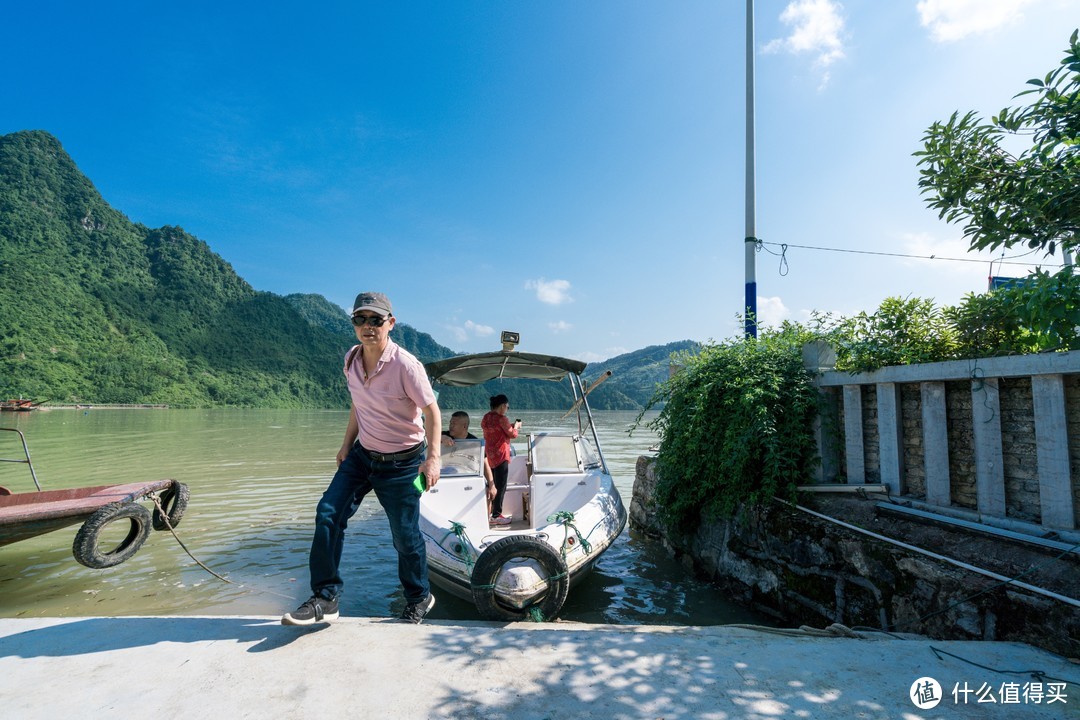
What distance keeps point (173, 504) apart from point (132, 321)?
4918 inches

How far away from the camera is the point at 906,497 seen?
4711 mm

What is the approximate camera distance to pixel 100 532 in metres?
5.17

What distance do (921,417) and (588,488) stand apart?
12.7 feet

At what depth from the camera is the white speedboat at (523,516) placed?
412 cm

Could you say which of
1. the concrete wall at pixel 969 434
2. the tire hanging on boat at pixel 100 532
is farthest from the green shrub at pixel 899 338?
the tire hanging on boat at pixel 100 532

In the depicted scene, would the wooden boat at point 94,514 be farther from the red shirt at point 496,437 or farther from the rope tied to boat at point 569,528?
the rope tied to boat at point 569,528

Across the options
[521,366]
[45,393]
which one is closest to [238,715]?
[521,366]

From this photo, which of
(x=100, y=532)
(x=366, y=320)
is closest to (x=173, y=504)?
(x=100, y=532)

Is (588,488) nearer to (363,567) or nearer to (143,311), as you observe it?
(363,567)

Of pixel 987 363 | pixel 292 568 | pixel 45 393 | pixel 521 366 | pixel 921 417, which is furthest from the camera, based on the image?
pixel 45 393

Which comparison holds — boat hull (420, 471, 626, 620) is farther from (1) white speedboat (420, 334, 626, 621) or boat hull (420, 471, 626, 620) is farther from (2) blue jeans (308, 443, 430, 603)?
(2) blue jeans (308, 443, 430, 603)

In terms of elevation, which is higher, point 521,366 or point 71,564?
point 521,366

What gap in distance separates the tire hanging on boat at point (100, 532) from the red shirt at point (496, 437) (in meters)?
3.99

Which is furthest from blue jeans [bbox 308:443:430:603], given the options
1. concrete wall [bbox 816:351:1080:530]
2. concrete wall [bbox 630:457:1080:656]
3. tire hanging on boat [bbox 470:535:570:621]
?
concrete wall [bbox 816:351:1080:530]
